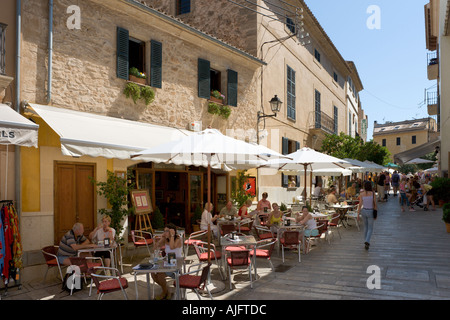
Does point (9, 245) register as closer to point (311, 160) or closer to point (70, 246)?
point (70, 246)

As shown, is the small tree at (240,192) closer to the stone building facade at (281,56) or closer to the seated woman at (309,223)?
the stone building facade at (281,56)

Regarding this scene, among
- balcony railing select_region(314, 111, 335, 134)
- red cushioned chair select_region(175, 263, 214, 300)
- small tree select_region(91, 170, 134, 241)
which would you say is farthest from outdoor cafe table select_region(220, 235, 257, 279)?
balcony railing select_region(314, 111, 335, 134)

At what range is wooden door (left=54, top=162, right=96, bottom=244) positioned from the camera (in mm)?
7422

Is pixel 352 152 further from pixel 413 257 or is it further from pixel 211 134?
pixel 211 134

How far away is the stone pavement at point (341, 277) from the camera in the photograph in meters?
5.48

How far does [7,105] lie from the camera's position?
641 cm

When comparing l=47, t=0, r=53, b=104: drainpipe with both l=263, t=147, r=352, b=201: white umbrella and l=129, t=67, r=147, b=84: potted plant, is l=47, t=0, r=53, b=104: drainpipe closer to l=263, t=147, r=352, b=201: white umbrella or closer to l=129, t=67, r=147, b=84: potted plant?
l=129, t=67, r=147, b=84: potted plant

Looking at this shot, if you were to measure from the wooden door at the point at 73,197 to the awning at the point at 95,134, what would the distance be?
1.10 meters

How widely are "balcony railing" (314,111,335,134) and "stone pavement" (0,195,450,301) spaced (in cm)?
1250

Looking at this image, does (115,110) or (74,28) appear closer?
(74,28)

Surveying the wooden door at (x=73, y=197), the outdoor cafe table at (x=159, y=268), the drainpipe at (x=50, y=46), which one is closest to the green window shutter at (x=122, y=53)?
the drainpipe at (x=50, y=46)

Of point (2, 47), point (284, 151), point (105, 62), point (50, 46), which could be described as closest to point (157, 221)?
point (105, 62)
